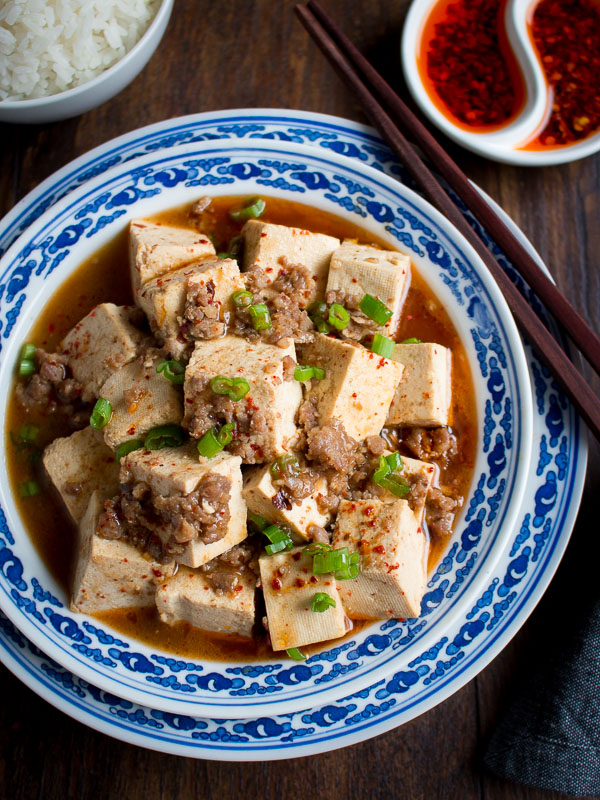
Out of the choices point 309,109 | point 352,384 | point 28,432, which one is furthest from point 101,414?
point 309,109

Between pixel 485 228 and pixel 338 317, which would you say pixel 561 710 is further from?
pixel 485 228

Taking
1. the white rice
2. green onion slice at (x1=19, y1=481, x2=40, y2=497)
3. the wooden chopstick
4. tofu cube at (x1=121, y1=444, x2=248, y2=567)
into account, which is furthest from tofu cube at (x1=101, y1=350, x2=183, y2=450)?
the wooden chopstick

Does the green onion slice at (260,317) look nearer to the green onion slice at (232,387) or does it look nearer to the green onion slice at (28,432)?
the green onion slice at (232,387)

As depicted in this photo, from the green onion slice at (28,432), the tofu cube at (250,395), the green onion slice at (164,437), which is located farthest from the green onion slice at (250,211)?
the green onion slice at (28,432)

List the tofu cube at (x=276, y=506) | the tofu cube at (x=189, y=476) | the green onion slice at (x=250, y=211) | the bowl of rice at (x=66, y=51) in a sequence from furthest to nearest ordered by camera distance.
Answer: the green onion slice at (x=250, y=211) < the bowl of rice at (x=66, y=51) < the tofu cube at (x=276, y=506) < the tofu cube at (x=189, y=476)

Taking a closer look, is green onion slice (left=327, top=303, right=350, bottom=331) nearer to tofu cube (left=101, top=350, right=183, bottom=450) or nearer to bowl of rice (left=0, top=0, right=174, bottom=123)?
tofu cube (left=101, top=350, right=183, bottom=450)
